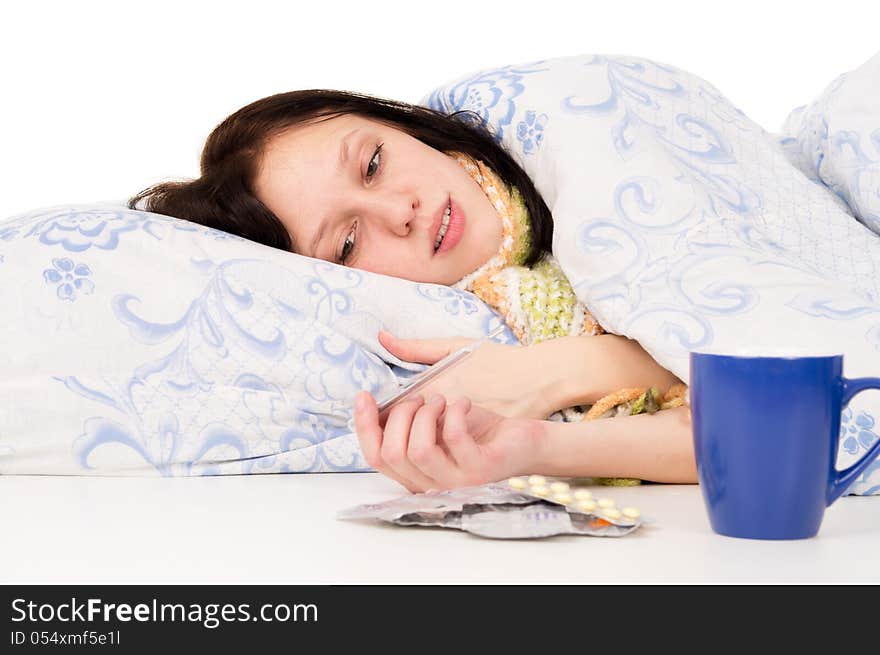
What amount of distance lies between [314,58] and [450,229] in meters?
1.22

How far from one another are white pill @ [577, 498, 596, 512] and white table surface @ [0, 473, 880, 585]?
23mm

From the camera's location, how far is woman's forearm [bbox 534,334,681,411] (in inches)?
47.9

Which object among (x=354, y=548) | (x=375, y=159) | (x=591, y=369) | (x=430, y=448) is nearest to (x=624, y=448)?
(x=591, y=369)

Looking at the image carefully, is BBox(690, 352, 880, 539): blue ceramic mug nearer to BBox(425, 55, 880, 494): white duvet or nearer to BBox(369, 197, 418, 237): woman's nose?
BBox(425, 55, 880, 494): white duvet

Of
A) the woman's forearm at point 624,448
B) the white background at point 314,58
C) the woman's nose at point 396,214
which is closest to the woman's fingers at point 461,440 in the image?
the woman's forearm at point 624,448

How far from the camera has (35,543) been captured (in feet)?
2.96

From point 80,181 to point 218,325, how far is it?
1.39m

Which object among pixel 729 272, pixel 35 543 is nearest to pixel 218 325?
pixel 35 543

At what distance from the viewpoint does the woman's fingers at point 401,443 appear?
968 millimetres

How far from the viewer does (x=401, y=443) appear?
3.17 ft

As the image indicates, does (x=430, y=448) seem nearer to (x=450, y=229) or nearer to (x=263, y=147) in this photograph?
(x=450, y=229)

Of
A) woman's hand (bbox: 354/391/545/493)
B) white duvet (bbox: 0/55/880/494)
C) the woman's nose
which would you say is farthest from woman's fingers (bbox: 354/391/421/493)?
the woman's nose

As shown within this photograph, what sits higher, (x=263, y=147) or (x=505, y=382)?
(x=263, y=147)

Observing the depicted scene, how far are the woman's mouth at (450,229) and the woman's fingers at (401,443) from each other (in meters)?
0.50
